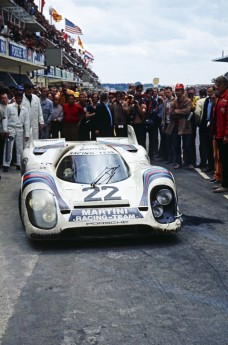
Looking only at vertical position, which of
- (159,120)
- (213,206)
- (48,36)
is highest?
(48,36)

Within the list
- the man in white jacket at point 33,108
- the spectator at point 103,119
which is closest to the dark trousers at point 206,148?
the spectator at point 103,119

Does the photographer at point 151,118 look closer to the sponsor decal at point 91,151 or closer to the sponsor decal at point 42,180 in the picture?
the sponsor decal at point 91,151

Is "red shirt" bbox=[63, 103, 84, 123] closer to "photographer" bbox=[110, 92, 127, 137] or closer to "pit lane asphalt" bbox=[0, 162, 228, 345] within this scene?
"photographer" bbox=[110, 92, 127, 137]

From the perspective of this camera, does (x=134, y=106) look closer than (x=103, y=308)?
No

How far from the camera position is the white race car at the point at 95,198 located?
17.5 feet

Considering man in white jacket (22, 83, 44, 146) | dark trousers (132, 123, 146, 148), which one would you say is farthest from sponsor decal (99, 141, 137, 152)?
dark trousers (132, 123, 146, 148)

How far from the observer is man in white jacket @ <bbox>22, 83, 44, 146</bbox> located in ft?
38.7

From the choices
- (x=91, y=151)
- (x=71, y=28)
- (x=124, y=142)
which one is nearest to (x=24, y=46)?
Answer: (x=71, y=28)

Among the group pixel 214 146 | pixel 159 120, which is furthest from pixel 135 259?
pixel 159 120

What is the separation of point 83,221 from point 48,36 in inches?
1998

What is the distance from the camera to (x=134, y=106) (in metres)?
12.4

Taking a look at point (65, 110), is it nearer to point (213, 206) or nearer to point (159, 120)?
point (159, 120)

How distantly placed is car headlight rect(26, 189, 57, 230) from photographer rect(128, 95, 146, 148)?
23.3 ft

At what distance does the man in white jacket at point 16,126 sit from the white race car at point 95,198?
463 centimetres
